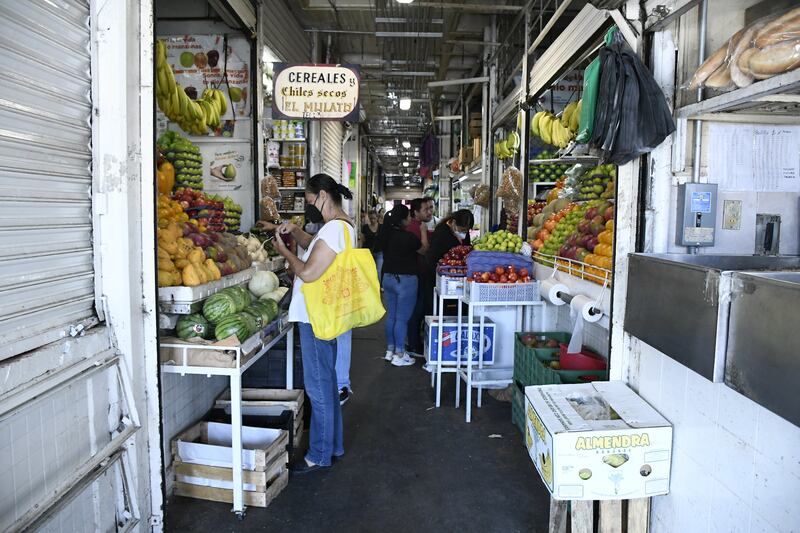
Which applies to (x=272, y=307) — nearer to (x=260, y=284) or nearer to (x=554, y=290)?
(x=260, y=284)

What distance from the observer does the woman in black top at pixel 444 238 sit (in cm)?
651

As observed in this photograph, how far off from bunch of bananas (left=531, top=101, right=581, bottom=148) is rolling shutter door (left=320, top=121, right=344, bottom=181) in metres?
4.65

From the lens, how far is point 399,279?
251 inches

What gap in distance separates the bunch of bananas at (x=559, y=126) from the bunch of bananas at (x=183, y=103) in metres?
3.33

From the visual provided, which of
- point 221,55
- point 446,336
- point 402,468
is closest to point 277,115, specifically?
point 221,55

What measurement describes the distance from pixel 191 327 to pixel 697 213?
9.22ft

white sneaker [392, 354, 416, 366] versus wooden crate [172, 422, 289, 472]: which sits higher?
wooden crate [172, 422, 289, 472]

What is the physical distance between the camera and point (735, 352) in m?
1.70

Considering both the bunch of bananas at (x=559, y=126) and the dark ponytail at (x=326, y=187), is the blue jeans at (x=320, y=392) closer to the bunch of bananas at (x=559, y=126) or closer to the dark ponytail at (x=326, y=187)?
the dark ponytail at (x=326, y=187)

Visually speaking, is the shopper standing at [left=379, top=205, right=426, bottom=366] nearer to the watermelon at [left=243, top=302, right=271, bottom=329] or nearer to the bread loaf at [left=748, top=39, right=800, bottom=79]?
the watermelon at [left=243, top=302, right=271, bottom=329]

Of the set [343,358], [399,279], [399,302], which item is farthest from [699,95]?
[399,302]

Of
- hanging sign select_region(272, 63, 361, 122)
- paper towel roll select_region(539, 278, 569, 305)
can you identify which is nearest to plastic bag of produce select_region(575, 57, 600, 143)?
paper towel roll select_region(539, 278, 569, 305)

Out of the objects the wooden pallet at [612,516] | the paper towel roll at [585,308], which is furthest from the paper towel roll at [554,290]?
the wooden pallet at [612,516]

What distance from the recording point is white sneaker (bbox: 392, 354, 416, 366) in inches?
253
